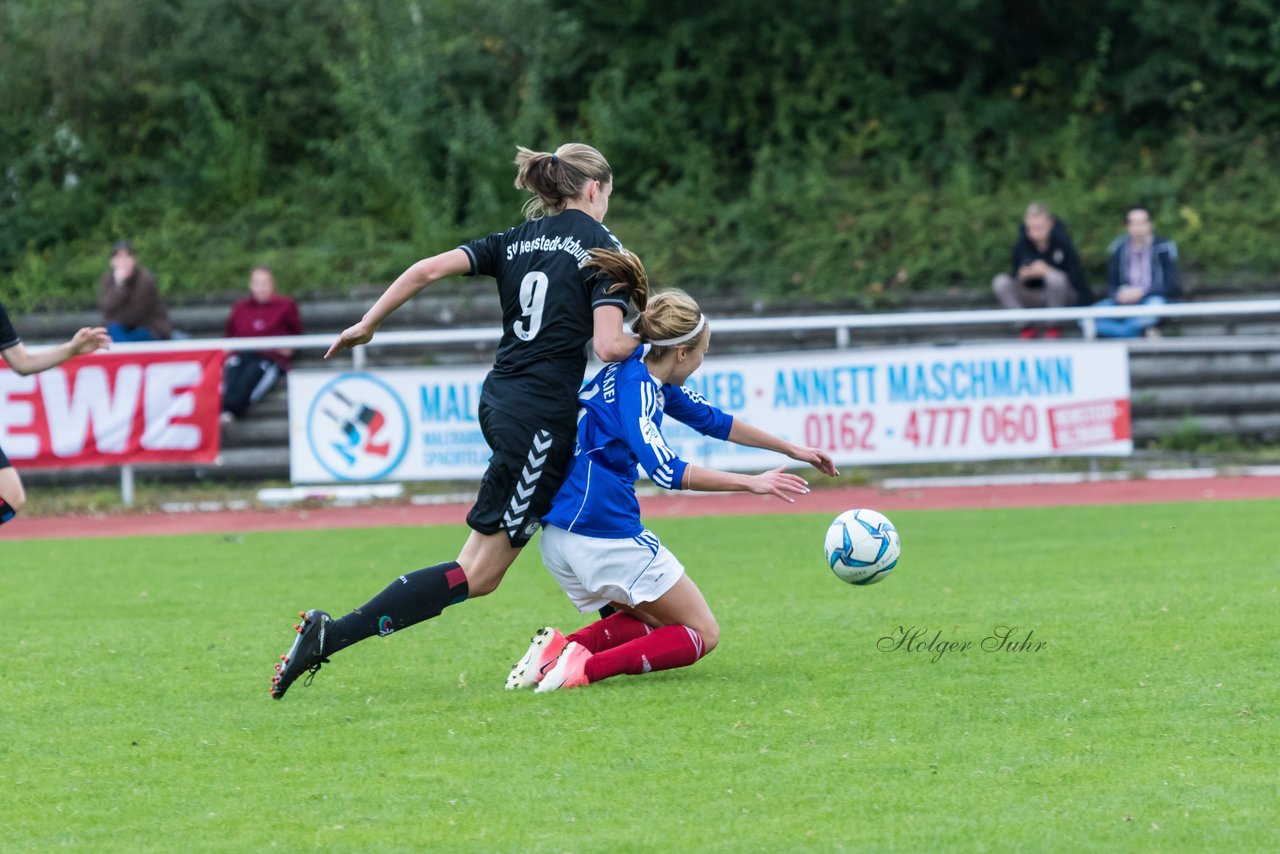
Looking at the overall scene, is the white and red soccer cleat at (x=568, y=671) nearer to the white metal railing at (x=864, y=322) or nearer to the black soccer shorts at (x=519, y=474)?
the black soccer shorts at (x=519, y=474)

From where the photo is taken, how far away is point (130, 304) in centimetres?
1561

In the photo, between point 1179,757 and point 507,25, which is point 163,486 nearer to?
point 507,25

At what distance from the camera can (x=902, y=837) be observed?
3.97 m

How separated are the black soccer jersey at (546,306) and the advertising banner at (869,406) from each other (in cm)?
724

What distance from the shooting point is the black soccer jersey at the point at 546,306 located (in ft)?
19.3

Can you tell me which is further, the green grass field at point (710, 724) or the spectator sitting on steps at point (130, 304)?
the spectator sitting on steps at point (130, 304)

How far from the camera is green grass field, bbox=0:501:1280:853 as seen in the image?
414 centimetres

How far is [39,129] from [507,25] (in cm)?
584

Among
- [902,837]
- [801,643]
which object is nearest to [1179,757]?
[902,837]

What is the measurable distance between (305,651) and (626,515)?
1209 mm

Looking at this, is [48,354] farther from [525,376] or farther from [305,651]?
[525,376]

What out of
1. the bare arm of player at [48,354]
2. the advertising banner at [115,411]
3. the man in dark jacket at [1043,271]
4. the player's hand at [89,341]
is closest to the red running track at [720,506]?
the advertising banner at [115,411]

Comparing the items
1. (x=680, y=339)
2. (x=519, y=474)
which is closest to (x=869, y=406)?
(x=680, y=339)

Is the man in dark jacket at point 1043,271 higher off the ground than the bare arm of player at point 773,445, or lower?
Result: higher
